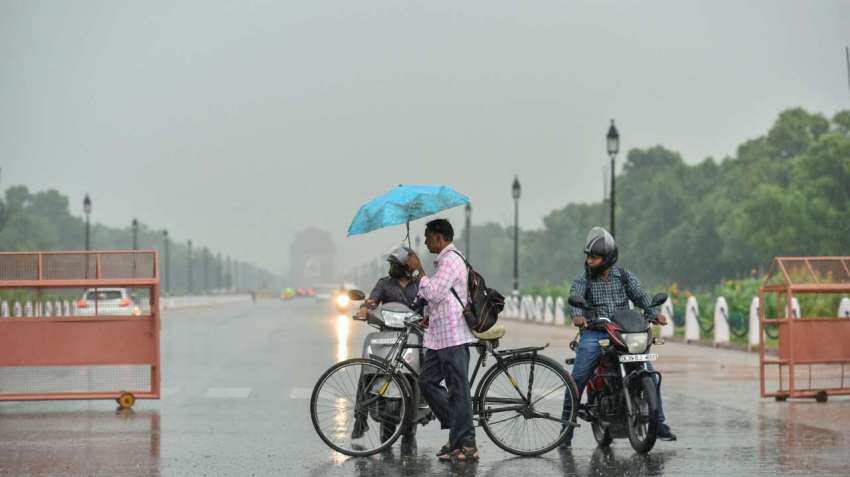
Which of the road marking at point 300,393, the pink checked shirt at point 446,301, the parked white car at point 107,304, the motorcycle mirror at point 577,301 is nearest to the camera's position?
the pink checked shirt at point 446,301

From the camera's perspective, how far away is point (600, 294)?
35.1 feet

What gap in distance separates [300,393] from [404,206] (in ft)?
22.2

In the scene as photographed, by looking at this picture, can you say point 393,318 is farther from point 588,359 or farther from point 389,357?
point 588,359

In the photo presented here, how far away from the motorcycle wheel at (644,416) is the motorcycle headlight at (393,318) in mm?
1894

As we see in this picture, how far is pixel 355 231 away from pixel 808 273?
6.38m

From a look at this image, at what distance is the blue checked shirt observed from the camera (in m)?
10.6

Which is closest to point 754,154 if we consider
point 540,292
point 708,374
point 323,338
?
point 540,292

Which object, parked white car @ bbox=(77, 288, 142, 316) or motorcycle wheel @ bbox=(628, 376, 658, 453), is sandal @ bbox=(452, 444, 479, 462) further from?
parked white car @ bbox=(77, 288, 142, 316)

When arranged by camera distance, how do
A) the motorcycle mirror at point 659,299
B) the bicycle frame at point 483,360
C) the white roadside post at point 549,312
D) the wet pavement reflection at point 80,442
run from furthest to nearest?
the white roadside post at point 549,312, the motorcycle mirror at point 659,299, the bicycle frame at point 483,360, the wet pavement reflection at point 80,442

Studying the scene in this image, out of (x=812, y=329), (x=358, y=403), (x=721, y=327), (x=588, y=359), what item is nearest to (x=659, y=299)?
(x=588, y=359)

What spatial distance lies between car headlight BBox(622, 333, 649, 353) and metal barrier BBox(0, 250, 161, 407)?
20.7 feet

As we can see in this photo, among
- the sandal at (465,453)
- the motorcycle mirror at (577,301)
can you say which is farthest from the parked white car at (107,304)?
the motorcycle mirror at (577,301)

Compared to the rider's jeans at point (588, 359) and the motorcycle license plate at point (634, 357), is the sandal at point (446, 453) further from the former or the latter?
the motorcycle license plate at point (634, 357)

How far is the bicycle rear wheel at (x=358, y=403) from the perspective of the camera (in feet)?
33.7
